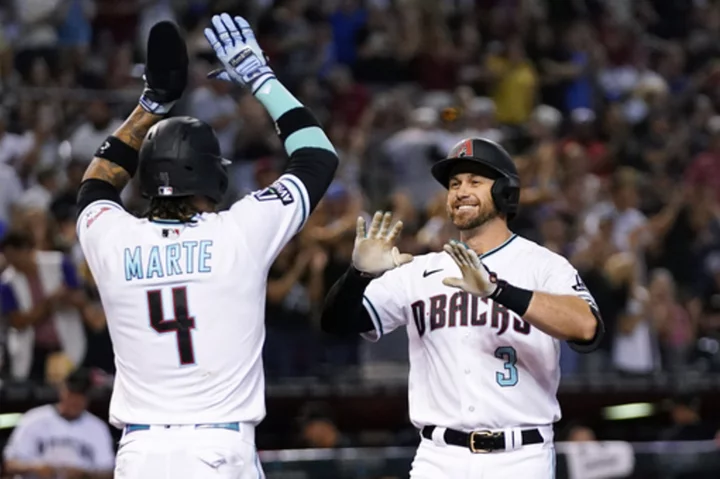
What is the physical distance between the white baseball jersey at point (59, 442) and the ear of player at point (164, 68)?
13.2 feet

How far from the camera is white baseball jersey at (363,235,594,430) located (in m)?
5.64

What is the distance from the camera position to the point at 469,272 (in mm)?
5145

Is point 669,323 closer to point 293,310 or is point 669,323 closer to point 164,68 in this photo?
point 293,310

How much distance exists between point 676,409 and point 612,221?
273 cm

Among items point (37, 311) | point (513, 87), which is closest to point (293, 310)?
point (37, 311)

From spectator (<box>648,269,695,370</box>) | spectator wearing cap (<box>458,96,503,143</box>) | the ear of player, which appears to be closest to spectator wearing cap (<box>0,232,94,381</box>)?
the ear of player

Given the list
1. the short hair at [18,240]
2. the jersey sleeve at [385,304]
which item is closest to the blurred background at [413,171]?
the short hair at [18,240]

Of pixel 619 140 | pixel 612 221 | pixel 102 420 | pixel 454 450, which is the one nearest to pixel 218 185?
pixel 454 450

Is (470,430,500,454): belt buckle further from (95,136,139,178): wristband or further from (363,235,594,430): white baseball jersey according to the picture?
(95,136,139,178): wristband

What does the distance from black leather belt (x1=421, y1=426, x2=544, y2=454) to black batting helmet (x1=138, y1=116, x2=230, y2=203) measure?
138 cm

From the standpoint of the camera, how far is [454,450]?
5.66m

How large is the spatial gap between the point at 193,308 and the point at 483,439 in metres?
1.41

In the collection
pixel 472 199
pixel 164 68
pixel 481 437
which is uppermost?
pixel 164 68

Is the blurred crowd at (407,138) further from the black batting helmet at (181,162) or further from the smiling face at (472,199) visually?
the black batting helmet at (181,162)
